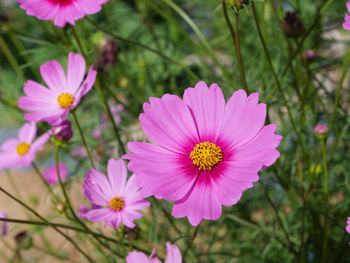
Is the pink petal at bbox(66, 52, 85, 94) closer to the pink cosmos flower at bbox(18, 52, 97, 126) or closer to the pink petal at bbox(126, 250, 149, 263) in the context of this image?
the pink cosmos flower at bbox(18, 52, 97, 126)

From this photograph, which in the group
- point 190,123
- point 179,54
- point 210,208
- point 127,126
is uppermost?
point 179,54

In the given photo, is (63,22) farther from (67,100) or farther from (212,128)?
(212,128)

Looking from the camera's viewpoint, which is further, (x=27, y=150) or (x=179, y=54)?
(x=179, y=54)

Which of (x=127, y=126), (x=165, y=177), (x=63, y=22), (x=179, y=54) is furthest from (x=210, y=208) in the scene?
(x=179, y=54)

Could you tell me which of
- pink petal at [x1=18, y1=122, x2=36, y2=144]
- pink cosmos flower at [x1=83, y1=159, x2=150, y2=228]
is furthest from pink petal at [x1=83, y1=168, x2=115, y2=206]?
pink petal at [x1=18, y1=122, x2=36, y2=144]

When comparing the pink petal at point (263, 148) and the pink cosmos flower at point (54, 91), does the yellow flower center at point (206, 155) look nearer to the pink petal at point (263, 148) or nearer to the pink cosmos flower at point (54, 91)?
the pink petal at point (263, 148)


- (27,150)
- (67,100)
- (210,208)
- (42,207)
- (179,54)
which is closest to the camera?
(210,208)

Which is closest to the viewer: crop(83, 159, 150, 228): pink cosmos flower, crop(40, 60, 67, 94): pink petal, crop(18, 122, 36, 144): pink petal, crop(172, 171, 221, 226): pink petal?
crop(172, 171, 221, 226): pink petal
